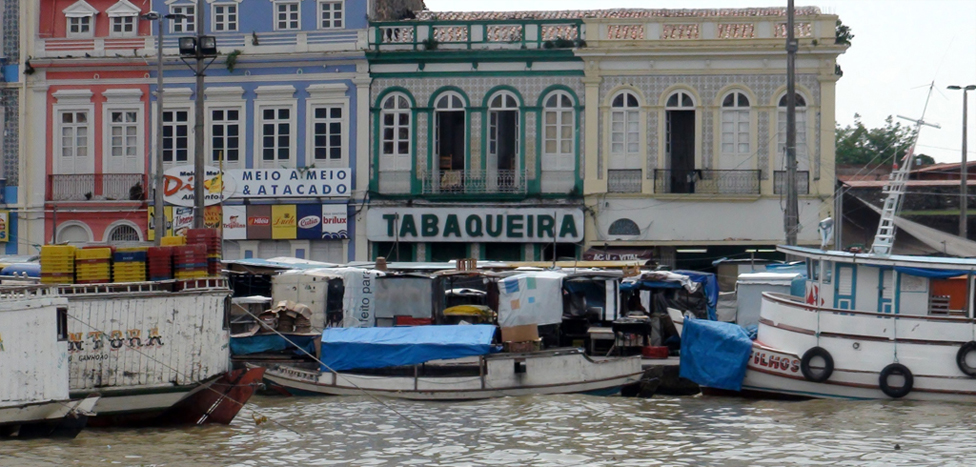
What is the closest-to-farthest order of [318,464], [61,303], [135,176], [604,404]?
[318,464] → [61,303] → [604,404] → [135,176]

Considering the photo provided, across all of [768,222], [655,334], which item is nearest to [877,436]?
[655,334]

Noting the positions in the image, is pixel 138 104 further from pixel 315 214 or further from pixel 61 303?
pixel 61 303

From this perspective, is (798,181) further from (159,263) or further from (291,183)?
(159,263)

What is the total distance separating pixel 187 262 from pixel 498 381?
5.92 metres

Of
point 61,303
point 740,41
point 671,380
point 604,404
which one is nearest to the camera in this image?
point 61,303

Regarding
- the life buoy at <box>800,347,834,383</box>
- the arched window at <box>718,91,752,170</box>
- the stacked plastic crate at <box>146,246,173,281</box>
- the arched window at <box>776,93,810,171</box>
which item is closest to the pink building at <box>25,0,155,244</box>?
the arched window at <box>718,91,752,170</box>

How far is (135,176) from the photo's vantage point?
112 feet

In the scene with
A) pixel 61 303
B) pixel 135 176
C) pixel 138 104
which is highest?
pixel 138 104

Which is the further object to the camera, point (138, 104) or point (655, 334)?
point (138, 104)

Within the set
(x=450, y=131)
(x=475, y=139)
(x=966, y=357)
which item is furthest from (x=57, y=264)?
(x=450, y=131)

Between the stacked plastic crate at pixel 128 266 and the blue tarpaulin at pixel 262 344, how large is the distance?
4386 mm

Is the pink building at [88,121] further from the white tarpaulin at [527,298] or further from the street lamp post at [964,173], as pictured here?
the street lamp post at [964,173]

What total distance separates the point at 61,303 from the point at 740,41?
20.4 m

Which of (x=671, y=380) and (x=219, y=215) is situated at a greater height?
(x=219, y=215)
